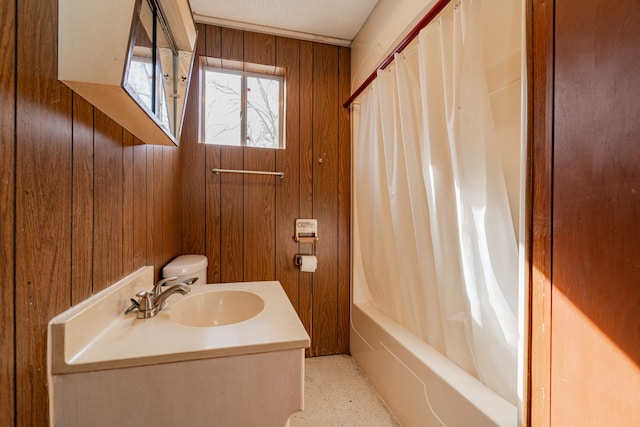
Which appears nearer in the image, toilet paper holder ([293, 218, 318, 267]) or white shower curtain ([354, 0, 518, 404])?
white shower curtain ([354, 0, 518, 404])

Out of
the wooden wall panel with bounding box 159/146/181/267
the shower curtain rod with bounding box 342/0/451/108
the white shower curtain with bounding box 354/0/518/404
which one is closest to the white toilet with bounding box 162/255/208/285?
the wooden wall panel with bounding box 159/146/181/267

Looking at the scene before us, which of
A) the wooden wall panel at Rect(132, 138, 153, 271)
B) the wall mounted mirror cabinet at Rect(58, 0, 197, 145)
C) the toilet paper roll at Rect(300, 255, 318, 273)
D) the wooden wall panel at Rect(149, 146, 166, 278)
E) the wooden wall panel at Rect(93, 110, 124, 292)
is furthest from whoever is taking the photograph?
the toilet paper roll at Rect(300, 255, 318, 273)

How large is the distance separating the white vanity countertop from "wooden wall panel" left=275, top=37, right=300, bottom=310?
102cm

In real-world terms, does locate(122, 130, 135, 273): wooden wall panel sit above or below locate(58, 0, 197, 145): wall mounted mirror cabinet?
below

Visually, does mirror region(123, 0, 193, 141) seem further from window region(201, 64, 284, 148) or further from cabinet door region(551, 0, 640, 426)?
cabinet door region(551, 0, 640, 426)

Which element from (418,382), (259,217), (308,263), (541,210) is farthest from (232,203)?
(541,210)

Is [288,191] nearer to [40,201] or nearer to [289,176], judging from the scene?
[289,176]

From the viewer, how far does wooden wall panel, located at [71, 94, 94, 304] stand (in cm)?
73

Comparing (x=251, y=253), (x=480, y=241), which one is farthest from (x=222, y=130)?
(x=480, y=241)

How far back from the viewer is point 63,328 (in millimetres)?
663

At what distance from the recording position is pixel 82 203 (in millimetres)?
762

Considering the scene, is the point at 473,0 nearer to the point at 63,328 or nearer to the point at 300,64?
the point at 300,64

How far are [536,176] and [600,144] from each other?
148 mm

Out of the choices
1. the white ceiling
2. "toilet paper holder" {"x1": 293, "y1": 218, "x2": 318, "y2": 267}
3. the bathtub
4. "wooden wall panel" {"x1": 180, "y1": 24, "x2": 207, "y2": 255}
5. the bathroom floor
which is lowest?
the bathroom floor
